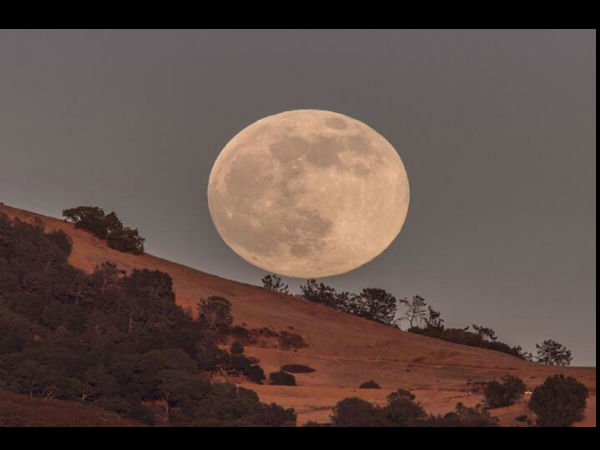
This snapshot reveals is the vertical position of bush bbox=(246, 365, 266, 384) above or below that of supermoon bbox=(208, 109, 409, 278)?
below

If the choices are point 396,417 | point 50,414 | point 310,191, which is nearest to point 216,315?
point 310,191

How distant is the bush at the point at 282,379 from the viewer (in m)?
67.1

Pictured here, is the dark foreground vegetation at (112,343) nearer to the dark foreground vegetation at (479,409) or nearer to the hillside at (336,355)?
the dark foreground vegetation at (479,409)

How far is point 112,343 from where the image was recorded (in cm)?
6031

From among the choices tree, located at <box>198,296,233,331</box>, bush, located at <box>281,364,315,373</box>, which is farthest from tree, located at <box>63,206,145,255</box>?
bush, located at <box>281,364,315,373</box>

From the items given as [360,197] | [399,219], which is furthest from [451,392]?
[360,197]

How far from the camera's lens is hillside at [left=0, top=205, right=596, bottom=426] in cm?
6144

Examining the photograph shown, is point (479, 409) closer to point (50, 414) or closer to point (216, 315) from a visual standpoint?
point (50, 414)

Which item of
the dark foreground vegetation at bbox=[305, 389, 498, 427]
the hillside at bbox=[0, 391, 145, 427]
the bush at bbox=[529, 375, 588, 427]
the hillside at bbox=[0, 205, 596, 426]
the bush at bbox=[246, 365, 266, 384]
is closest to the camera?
the hillside at bbox=[0, 391, 145, 427]

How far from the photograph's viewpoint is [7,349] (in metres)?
58.2

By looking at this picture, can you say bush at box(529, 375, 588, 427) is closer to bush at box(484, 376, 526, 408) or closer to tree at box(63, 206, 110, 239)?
bush at box(484, 376, 526, 408)

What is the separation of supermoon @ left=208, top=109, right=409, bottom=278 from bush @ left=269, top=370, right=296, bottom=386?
50.5 ft

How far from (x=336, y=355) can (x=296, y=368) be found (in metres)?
9.12

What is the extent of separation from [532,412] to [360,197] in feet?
56.1
